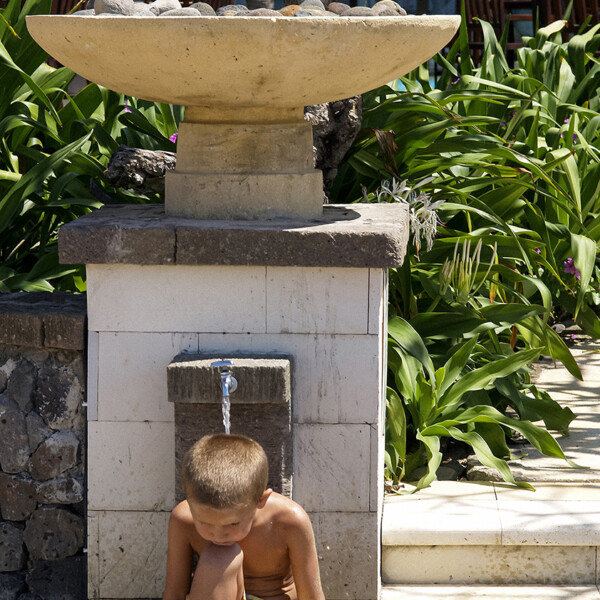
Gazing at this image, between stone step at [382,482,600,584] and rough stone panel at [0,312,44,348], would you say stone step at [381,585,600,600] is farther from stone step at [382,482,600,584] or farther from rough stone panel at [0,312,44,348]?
rough stone panel at [0,312,44,348]

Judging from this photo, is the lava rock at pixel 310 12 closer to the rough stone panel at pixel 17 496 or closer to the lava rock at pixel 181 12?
the lava rock at pixel 181 12

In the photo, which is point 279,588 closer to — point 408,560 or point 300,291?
point 408,560

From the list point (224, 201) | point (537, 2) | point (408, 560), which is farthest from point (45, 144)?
point (537, 2)

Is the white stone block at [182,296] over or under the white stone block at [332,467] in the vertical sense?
over

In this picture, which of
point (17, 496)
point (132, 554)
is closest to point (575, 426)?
point (132, 554)

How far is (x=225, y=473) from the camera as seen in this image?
6.59 ft

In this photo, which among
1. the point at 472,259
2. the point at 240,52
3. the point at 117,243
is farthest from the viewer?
the point at 472,259

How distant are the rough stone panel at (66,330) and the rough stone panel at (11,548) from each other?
0.55 m

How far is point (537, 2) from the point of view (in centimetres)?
740

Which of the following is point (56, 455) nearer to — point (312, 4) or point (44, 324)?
point (44, 324)

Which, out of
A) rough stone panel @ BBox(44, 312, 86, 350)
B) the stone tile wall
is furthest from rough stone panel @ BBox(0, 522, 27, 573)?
rough stone panel @ BBox(44, 312, 86, 350)

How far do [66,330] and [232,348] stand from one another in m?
0.44

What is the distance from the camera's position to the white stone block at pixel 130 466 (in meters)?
2.53

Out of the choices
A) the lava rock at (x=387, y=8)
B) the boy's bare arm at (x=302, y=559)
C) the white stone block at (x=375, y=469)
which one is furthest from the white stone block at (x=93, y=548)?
the lava rock at (x=387, y=8)
